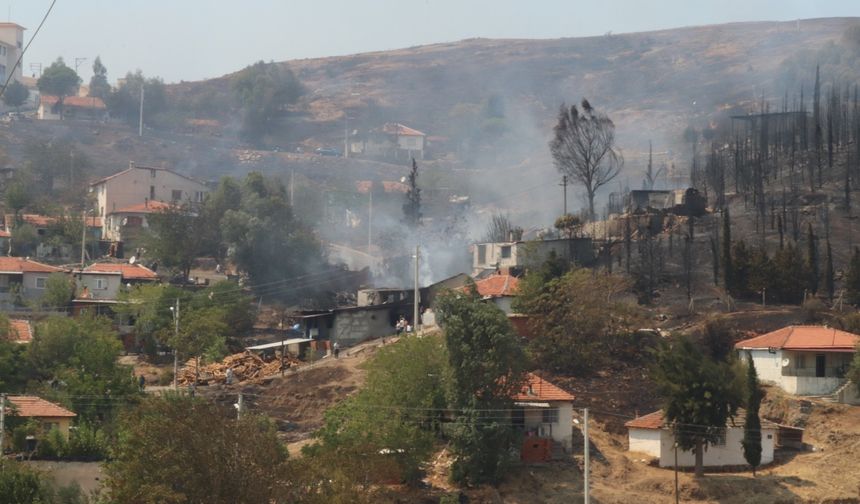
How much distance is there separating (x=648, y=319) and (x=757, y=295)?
591 centimetres

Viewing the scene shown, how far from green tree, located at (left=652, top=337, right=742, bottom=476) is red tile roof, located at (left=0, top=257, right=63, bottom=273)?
38.3 metres

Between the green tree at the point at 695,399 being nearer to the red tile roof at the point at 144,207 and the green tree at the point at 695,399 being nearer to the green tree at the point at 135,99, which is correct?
the red tile roof at the point at 144,207

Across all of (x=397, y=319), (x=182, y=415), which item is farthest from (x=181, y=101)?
(x=182, y=415)

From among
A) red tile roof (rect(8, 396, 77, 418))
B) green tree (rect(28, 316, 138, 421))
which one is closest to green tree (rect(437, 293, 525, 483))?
green tree (rect(28, 316, 138, 421))

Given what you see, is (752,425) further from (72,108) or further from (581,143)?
(72,108)

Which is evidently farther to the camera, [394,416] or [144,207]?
[144,207]

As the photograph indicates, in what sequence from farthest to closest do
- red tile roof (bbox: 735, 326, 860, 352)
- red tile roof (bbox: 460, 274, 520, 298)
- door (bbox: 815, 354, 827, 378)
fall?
1. red tile roof (bbox: 460, 274, 520, 298)
2. door (bbox: 815, 354, 827, 378)
3. red tile roof (bbox: 735, 326, 860, 352)

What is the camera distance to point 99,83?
15038cm

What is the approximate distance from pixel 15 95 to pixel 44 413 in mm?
101705

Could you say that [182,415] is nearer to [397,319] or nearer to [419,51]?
[397,319]

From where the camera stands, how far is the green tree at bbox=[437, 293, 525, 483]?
144 feet

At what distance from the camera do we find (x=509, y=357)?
4544 cm

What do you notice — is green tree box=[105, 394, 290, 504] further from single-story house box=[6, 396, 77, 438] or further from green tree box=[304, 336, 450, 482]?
single-story house box=[6, 396, 77, 438]

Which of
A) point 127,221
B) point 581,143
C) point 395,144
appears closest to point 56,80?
point 395,144
